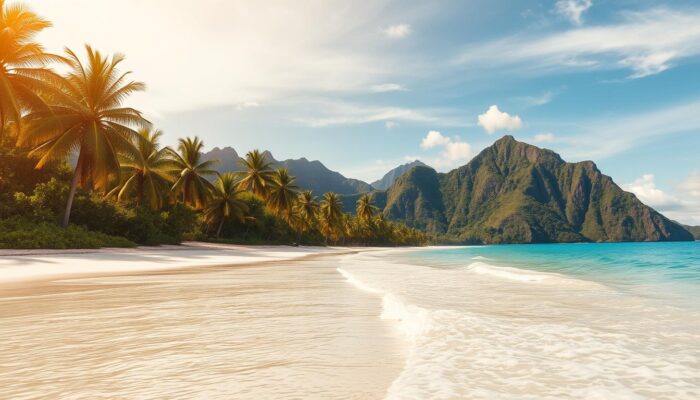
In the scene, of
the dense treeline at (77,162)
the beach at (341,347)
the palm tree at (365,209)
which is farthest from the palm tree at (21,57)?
the palm tree at (365,209)

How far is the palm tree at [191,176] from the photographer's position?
47094 mm

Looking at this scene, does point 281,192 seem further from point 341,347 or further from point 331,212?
point 341,347

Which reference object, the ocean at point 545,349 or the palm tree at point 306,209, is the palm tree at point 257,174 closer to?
the palm tree at point 306,209

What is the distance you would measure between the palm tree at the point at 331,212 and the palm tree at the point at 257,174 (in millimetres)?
27521

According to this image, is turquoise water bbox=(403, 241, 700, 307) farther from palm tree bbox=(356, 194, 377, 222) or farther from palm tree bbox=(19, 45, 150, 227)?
palm tree bbox=(356, 194, 377, 222)

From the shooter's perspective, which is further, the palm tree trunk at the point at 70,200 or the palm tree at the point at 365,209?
the palm tree at the point at 365,209

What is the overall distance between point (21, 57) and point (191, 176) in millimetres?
23929

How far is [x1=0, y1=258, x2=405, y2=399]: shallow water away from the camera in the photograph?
360 cm

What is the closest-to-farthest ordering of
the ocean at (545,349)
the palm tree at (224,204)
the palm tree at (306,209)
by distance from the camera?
the ocean at (545,349), the palm tree at (224,204), the palm tree at (306,209)

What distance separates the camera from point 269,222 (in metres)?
69.4

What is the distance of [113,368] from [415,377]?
118 inches

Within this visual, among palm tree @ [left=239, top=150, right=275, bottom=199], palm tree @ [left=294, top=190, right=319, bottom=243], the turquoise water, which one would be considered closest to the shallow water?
the turquoise water

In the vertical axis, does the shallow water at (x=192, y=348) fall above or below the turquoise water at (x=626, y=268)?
above

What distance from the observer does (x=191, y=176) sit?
4756cm
